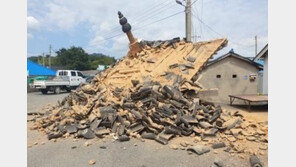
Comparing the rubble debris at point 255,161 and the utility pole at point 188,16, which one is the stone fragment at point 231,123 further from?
the utility pole at point 188,16

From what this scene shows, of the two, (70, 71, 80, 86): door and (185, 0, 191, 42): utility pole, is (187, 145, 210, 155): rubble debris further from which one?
(70, 71, 80, 86): door

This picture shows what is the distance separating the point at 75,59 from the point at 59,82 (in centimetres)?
3155

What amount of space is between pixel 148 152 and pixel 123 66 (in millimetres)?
5552

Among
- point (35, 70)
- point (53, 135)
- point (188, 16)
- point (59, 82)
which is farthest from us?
point (35, 70)

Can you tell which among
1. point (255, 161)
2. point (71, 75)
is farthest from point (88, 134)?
point (71, 75)

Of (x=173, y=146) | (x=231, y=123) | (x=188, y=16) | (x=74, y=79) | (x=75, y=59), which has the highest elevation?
(x=75, y=59)

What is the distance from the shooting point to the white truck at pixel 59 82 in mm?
21359

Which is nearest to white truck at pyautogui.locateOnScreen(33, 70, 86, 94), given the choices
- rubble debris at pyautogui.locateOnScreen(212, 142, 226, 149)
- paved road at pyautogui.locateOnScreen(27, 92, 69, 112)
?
paved road at pyautogui.locateOnScreen(27, 92, 69, 112)

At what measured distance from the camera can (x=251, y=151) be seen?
5336mm

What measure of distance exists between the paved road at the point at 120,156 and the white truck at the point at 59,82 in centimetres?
1619

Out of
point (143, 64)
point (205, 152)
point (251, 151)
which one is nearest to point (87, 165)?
point (205, 152)

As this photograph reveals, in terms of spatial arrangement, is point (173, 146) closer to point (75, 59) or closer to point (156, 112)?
point (156, 112)

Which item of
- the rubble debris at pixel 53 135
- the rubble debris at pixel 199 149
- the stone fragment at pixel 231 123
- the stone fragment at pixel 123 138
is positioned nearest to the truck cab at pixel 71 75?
the rubble debris at pixel 53 135

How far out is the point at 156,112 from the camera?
6.86 meters
